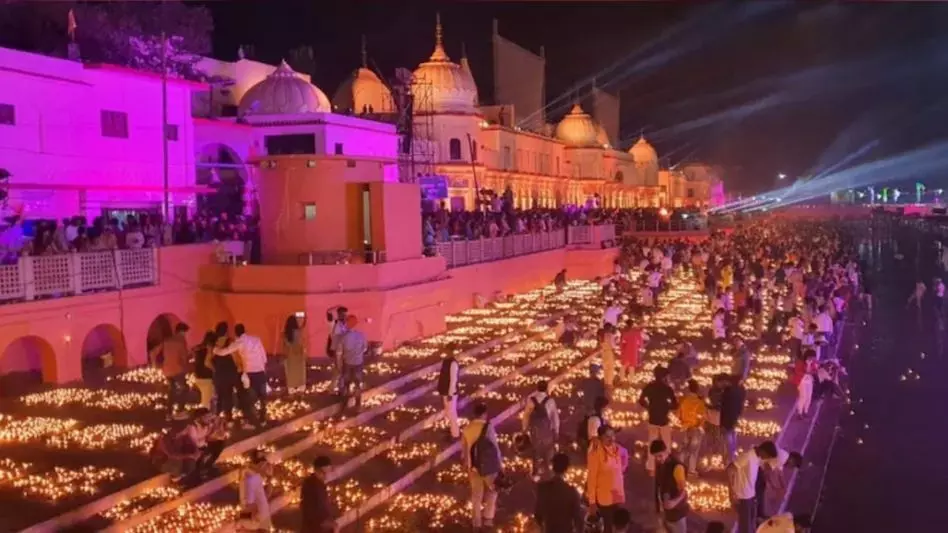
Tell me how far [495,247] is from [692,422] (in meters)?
14.7

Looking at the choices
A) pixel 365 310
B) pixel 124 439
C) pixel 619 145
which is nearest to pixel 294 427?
pixel 124 439

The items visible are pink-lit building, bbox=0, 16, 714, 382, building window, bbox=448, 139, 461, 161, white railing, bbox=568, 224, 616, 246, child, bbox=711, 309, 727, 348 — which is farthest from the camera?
Answer: building window, bbox=448, 139, 461, 161

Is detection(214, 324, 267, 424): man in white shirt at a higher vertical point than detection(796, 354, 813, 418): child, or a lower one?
higher

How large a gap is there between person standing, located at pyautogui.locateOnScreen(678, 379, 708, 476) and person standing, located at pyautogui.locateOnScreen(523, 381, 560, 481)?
1.46 metres

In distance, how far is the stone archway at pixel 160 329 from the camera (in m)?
16.3

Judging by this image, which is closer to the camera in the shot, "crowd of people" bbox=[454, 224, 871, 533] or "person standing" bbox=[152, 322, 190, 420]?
"crowd of people" bbox=[454, 224, 871, 533]

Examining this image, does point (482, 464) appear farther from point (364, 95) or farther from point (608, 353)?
point (364, 95)

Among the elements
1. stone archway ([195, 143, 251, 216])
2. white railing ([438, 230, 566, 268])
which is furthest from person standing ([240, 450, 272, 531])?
stone archway ([195, 143, 251, 216])

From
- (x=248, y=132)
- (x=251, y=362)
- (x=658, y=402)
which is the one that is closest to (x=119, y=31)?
(x=248, y=132)

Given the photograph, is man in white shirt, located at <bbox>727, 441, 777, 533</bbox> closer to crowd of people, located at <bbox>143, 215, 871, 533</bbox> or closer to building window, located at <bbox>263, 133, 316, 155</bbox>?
crowd of people, located at <bbox>143, 215, 871, 533</bbox>

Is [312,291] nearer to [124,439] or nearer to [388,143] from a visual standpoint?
[124,439]

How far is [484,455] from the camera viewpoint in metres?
8.75

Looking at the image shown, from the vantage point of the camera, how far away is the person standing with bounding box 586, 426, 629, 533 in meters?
8.29

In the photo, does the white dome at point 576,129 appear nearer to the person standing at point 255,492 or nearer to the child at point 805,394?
the child at point 805,394
